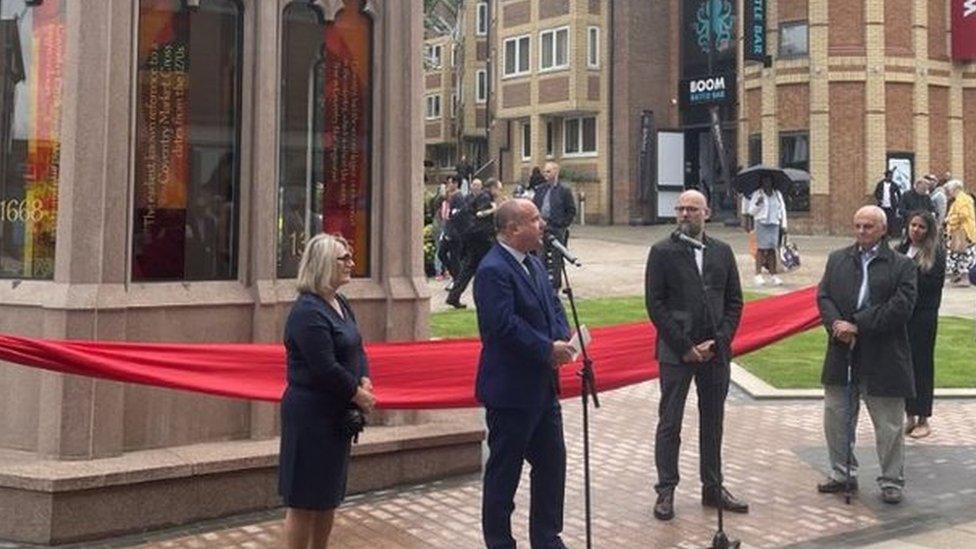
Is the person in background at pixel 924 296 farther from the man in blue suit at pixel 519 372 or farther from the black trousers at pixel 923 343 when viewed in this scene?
the man in blue suit at pixel 519 372

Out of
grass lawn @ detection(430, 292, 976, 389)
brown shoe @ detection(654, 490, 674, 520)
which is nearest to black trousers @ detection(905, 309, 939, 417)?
grass lawn @ detection(430, 292, 976, 389)

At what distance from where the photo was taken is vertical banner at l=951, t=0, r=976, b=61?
37.0 meters

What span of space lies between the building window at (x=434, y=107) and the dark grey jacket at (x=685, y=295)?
5741cm

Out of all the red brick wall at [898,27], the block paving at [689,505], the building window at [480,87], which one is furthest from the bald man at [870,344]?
the building window at [480,87]

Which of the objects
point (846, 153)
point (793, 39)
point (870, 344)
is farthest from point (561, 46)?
point (870, 344)

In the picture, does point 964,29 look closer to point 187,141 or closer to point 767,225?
point 767,225

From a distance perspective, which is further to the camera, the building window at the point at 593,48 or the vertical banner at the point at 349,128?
the building window at the point at 593,48

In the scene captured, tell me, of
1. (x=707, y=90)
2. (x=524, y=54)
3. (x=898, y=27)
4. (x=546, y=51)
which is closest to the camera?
(x=898, y=27)

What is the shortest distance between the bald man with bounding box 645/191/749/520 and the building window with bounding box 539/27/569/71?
3989 centimetres

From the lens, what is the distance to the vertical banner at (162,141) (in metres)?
7.20

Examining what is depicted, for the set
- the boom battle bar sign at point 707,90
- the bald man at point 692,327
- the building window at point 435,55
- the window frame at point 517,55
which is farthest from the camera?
the building window at point 435,55

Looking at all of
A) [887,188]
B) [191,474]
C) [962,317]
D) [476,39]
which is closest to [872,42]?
[887,188]

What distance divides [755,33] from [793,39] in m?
1.27

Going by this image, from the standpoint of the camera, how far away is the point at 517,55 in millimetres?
49031
